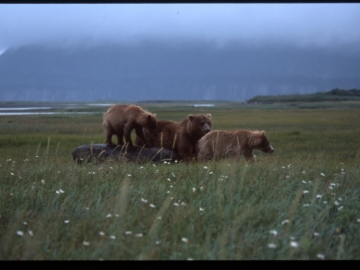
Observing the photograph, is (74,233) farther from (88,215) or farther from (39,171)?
(39,171)

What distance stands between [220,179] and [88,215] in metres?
1.74

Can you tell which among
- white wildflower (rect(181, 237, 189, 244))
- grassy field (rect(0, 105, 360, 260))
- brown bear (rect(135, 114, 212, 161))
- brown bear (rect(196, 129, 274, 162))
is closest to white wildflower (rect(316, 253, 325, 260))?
grassy field (rect(0, 105, 360, 260))

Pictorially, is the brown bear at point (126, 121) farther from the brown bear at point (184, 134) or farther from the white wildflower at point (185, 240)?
the white wildflower at point (185, 240)

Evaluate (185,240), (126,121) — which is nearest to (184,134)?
(126,121)

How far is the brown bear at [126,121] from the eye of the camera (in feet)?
28.4

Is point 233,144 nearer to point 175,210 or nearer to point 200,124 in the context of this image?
point 200,124

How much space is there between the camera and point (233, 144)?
9.19 metres

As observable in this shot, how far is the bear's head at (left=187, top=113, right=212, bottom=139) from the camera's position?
9292 mm

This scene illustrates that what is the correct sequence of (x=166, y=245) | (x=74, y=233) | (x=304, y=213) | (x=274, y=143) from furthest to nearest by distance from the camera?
(x=274, y=143), (x=304, y=213), (x=74, y=233), (x=166, y=245)

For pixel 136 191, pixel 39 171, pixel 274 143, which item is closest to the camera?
pixel 136 191

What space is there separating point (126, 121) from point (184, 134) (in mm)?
1366

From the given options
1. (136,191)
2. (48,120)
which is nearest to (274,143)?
(48,120)
